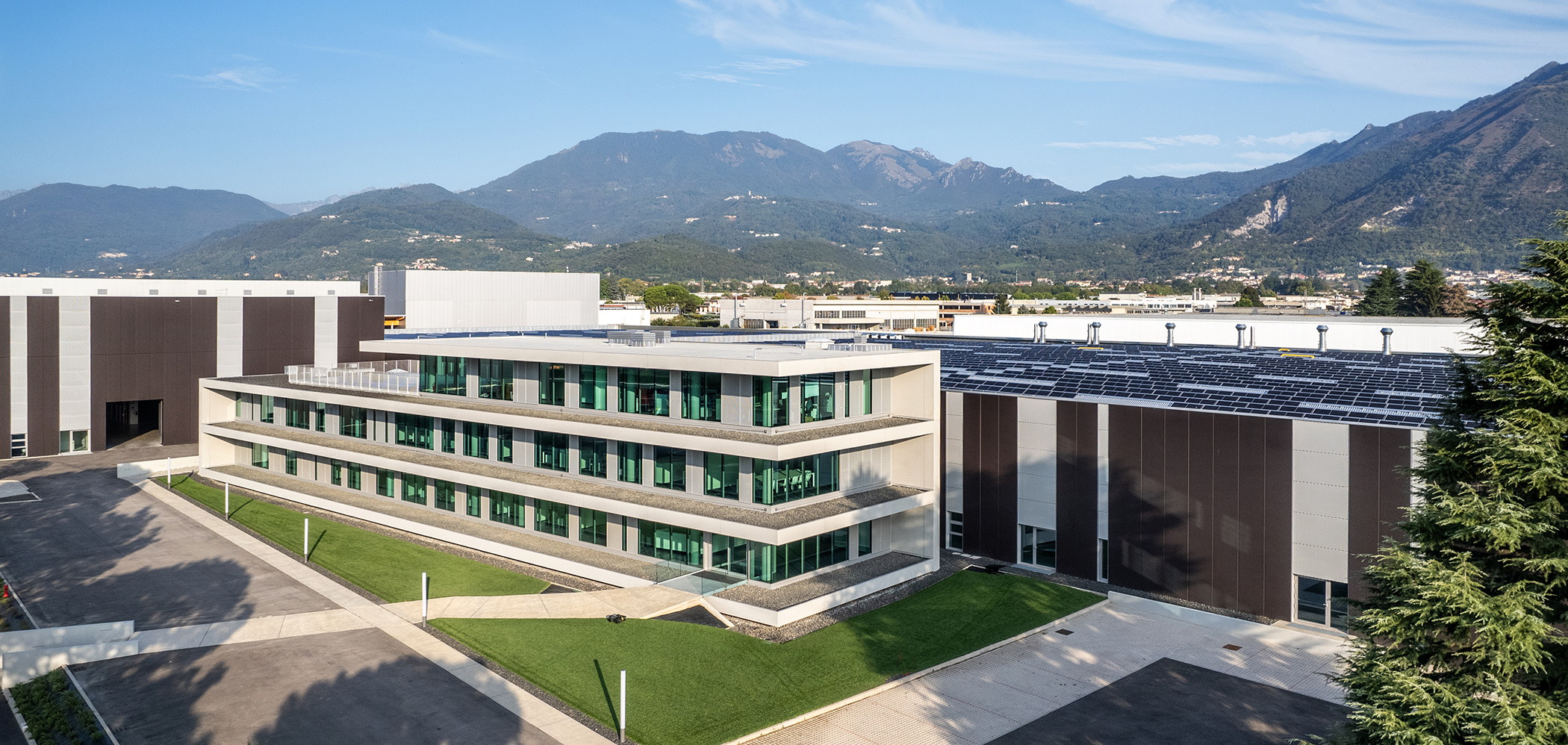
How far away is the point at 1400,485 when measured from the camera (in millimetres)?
27438

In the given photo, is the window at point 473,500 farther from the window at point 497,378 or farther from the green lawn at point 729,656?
the green lawn at point 729,656

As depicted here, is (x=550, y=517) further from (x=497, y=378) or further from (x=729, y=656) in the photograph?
(x=729, y=656)

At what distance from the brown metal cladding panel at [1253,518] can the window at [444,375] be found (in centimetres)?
3161

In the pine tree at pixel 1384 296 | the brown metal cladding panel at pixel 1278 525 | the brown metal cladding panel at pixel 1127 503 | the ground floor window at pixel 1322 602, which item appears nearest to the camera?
the ground floor window at pixel 1322 602

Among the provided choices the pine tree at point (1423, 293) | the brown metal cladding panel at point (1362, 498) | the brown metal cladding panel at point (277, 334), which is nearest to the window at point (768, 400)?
the brown metal cladding panel at point (1362, 498)

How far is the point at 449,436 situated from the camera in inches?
1684

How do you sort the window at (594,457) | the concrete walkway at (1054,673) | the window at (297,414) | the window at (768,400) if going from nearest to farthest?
the concrete walkway at (1054,673) < the window at (768,400) < the window at (594,457) < the window at (297,414)

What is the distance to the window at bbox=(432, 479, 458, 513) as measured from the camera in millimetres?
41344

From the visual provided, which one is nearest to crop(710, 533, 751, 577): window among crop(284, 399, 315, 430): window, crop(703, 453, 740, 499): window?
crop(703, 453, 740, 499): window

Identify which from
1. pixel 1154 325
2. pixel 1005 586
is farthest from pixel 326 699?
pixel 1154 325

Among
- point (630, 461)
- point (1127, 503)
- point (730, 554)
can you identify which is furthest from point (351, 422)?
point (1127, 503)

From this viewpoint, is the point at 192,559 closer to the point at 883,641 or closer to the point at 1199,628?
the point at 883,641

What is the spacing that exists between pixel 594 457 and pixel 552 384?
4388mm

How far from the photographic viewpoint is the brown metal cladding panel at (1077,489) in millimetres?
33469
